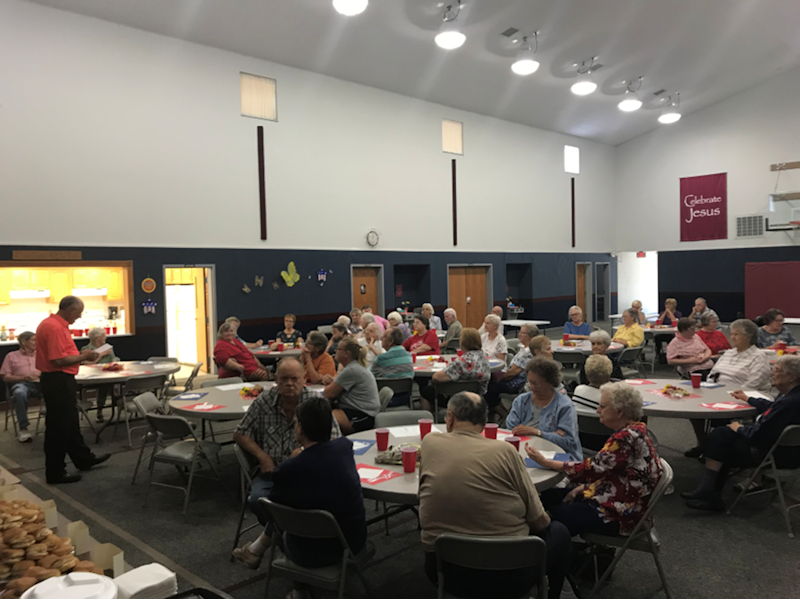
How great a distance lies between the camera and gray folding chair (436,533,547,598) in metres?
2.18

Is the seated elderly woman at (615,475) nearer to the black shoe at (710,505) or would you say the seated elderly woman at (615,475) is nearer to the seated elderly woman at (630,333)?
the black shoe at (710,505)

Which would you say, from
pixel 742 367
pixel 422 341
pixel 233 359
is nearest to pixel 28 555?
pixel 233 359

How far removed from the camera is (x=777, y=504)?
169 inches

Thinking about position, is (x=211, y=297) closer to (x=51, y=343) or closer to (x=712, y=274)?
(x=51, y=343)

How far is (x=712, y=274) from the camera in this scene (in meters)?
16.1

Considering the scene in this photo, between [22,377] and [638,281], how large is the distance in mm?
19498

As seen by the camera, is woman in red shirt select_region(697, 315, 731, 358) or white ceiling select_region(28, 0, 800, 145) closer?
woman in red shirt select_region(697, 315, 731, 358)

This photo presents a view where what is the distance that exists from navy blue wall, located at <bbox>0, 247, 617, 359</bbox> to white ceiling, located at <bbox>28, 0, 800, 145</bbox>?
3750 millimetres

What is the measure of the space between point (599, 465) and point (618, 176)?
17479 mm

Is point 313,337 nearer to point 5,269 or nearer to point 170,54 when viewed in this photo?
point 5,269

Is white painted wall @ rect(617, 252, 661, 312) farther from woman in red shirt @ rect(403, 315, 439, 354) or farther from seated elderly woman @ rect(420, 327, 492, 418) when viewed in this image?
seated elderly woman @ rect(420, 327, 492, 418)

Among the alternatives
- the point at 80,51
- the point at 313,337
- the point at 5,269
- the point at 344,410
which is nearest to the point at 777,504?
the point at 344,410

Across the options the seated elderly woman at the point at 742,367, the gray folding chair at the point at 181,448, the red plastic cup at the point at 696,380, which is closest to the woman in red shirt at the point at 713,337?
the seated elderly woman at the point at 742,367

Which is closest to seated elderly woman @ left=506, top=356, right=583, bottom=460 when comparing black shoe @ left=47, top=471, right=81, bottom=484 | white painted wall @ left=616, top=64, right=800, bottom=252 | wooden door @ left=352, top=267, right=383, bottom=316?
black shoe @ left=47, top=471, right=81, bottom=484
